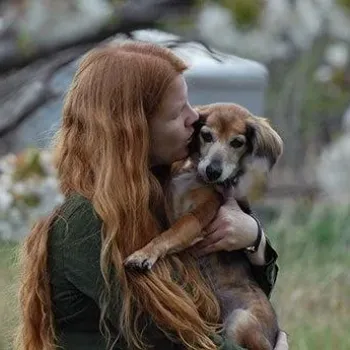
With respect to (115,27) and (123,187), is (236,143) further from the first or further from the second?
(123,187)

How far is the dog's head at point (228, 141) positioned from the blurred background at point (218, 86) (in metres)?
0.17

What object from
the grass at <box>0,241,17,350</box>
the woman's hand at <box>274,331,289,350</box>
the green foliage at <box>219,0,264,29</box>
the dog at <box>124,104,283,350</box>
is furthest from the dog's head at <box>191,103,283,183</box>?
the grass at <box>0,241,17,350</box>

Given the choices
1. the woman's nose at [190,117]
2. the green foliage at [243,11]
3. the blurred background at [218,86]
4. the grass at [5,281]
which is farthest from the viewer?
the grass at [5,281]

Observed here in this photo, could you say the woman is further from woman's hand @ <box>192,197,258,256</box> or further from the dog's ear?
the dog's ear

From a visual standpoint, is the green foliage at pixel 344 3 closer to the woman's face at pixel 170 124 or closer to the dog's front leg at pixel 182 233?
the woman's face at pixel 170 124

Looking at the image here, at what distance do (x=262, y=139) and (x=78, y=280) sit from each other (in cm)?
86

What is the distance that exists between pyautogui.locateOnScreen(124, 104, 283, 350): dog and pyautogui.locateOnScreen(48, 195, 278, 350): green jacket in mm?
243

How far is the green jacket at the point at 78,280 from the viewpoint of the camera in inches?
125

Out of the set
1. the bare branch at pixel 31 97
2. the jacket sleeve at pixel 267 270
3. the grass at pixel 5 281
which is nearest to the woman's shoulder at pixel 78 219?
the jacket sleeve at pixel 267 270

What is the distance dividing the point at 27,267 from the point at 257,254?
692 millimetres

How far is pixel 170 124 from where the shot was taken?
3.26 m

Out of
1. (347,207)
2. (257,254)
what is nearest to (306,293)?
(347,207)

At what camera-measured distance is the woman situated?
316 cm

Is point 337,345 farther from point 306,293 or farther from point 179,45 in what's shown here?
point 179,45
